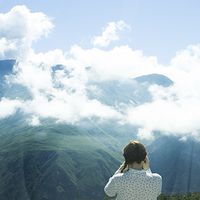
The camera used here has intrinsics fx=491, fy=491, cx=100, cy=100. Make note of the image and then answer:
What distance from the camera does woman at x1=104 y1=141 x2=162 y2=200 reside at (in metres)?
13.1

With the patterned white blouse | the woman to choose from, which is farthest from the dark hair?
the patterned white blouse

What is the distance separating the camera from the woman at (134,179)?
1310cm

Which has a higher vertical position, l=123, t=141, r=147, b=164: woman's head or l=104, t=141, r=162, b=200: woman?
l=123, t=141, r=147, b=164: woman's head

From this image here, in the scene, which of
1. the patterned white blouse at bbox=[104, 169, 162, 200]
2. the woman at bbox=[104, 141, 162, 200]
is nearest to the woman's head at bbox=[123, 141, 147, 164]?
the woman at bbox=[104, 141, 162, 200]

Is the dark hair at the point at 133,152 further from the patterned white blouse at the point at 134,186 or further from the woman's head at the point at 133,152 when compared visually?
the patterned white blouse at the point at 134,186

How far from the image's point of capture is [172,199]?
14175cm

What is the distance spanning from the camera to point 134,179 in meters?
13.2

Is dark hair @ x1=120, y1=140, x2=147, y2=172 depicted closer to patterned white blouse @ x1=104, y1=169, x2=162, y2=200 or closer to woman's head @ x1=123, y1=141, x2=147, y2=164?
woman's head @ x1=123, y1=141, x2=147, y2=164

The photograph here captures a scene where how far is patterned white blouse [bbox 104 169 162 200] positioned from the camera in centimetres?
1310

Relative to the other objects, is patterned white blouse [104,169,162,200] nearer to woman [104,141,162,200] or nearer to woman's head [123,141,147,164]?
woman [104,141,162,200]

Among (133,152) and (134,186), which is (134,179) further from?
(133,152)

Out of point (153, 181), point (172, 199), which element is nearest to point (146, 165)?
point (153, 181)

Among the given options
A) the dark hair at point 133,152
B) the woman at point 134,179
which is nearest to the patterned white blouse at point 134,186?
the woman at point 134,179

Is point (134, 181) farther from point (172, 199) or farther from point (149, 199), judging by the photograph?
point (172, 199)
